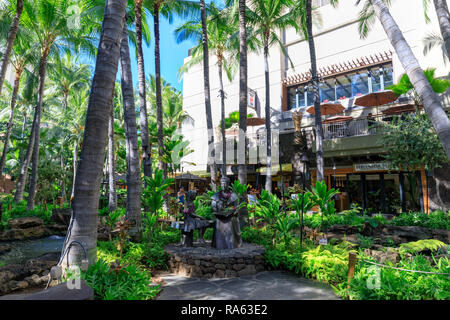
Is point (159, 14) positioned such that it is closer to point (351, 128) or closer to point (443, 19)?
point (443, 19)

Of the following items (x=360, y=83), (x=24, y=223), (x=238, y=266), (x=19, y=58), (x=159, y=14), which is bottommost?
(x=238, y=266)

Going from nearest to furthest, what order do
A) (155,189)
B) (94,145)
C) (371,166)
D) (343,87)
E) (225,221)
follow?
(94,145) → (225,221) → (155,189) → (371,166) → (343,87)

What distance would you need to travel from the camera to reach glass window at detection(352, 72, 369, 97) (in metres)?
17.4

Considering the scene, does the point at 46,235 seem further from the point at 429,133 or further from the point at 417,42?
the point at 417,42

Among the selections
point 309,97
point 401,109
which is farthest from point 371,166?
point 309,97

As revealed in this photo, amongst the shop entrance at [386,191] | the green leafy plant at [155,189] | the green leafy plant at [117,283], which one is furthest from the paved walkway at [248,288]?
the shop entrance at [386,191]

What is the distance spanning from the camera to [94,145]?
4.18 metres

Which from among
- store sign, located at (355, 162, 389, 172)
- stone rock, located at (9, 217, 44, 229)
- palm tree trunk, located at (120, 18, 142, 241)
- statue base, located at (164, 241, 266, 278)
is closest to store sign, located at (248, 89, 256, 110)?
store sign, located at (355, 162, 389, 172)

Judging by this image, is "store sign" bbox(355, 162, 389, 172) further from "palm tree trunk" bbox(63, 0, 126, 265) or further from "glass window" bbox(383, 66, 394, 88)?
"palm tree trunk" bbox(63, 0, 126, 265)

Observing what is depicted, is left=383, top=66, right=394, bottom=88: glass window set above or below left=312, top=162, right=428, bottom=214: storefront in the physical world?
above

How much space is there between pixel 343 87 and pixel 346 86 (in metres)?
0.20

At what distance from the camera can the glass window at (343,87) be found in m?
18.2
